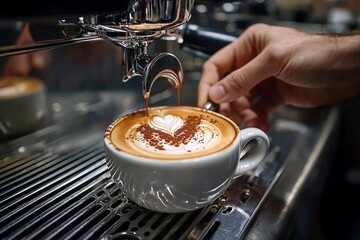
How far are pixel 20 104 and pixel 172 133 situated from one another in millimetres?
256

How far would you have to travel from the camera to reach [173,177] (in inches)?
13.2

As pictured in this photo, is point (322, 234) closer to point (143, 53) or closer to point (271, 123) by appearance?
point (271, 123)

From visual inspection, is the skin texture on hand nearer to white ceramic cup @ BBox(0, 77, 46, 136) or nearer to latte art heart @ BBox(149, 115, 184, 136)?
latte art heart @ BBox(149, 115, 184, 136)

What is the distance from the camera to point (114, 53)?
694 mm

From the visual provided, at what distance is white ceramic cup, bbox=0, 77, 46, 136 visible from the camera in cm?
51

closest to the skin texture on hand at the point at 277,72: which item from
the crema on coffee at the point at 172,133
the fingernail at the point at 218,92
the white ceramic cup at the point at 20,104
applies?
the fingernail at the point at 218,92

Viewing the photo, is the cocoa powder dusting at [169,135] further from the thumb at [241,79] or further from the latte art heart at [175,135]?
the thumb at [241,79]

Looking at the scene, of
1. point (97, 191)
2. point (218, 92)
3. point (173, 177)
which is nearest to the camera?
point (173, 177)

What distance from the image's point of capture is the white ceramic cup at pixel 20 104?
508 millimetres

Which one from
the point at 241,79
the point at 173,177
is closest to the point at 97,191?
the point at 173,177

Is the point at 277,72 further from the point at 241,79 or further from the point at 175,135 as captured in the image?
the point at 175,135

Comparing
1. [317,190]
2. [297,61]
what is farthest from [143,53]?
[317,190]

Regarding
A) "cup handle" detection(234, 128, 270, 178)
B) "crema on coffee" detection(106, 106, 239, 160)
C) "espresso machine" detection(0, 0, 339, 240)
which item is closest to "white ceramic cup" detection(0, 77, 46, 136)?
"espresso machine" detection(0, 0, 339, 240)

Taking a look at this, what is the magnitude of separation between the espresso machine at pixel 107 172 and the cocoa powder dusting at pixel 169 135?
0.05 m
